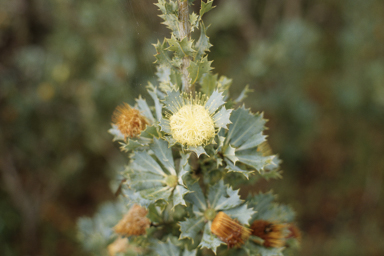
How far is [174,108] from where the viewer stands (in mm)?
1324

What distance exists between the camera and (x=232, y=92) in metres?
4.51

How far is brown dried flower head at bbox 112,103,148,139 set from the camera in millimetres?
1401

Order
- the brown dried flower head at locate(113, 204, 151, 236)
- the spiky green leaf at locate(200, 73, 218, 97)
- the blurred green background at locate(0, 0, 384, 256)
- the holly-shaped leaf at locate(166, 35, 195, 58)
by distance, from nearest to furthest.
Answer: the holly-shaped leaf at locate(166, 35, 195, 58)
the spiky green leaf at locate(200, 73, 218, 97)
the brown dried flower head at locate(113, 204, 151, 236)
the blurred green background at locate(0, 0, 384, 256)

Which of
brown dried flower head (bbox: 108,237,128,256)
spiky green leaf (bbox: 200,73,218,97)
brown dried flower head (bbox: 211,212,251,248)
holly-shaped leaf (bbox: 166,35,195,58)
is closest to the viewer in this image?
holly-shaped leaf (bbox: 166,35,195,58)

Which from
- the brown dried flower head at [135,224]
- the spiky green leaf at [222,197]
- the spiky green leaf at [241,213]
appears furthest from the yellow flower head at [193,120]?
the brown dried flower head at [135,224]

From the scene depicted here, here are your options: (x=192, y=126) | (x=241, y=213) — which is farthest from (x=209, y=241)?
(x=192, y=126)

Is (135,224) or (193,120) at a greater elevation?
(193,120)

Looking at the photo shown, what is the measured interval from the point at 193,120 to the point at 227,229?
536 mm

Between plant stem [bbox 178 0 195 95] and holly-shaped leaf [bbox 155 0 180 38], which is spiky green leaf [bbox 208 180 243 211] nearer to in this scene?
plant stem [bbox 178 0 195 95]

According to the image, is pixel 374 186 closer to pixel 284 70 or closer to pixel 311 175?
pixel 311 175

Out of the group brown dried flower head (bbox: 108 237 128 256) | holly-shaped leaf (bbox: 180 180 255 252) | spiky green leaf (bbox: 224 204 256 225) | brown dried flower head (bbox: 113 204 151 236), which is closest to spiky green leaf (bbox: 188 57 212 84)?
holly-shaped leaf (bbox: 180 180 255 252)

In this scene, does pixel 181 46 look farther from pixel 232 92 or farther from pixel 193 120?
pixel 232 92

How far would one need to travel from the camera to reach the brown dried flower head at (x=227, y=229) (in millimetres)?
1310

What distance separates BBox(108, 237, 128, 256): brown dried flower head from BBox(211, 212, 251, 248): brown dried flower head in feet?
2.82
